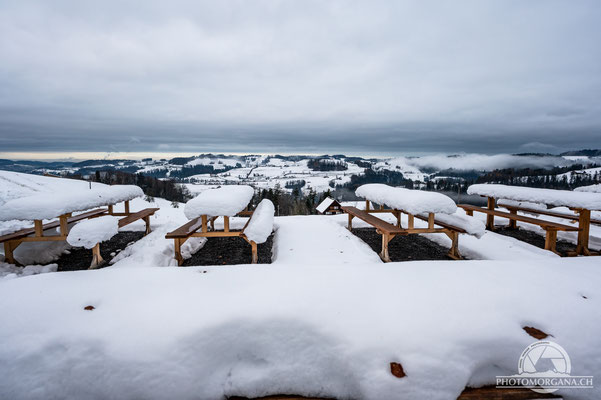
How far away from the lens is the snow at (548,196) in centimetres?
562

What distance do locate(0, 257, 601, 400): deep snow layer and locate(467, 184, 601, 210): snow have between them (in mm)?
4676

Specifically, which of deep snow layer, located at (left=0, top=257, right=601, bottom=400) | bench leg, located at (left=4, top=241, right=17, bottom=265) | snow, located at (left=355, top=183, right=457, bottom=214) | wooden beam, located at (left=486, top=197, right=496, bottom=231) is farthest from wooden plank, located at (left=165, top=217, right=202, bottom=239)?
wooden beam, located at (left=486, top=197, right=496, bottom=231)

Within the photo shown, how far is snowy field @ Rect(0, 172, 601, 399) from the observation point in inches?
62.6

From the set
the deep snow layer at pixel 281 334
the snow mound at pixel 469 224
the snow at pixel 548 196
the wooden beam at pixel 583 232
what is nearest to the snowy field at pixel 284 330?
the deep snow layer at pixel 281 334

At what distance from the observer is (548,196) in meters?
6.24

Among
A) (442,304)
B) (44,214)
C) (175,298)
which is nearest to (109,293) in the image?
(175,298)

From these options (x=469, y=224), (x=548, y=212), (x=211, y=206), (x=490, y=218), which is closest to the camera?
(x=211, y=206)

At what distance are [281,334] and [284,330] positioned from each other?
0.11 ft

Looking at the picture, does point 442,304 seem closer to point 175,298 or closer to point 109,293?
point 175,298

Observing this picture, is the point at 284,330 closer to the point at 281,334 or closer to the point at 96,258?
the point at 281,334

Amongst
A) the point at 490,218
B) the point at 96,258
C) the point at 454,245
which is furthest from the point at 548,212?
the point at 96,258

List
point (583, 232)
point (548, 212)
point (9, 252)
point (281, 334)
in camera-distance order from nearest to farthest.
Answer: point (281, 334)
point (9, 252)
point (583, 232)
point (548, 212)

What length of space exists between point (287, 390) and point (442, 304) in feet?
4.35

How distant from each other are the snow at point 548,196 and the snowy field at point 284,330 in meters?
4.33
